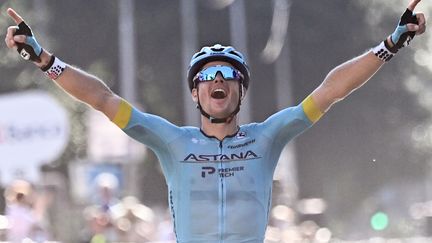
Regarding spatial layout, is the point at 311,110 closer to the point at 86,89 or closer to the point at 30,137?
the point at 86,89

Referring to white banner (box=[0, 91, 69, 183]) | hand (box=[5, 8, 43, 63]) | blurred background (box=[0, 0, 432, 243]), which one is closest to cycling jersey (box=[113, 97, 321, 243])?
hand (box=[5, 8, 43, 63])

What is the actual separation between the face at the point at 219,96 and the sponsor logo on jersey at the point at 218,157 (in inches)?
7.4

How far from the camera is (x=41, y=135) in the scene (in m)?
19.7

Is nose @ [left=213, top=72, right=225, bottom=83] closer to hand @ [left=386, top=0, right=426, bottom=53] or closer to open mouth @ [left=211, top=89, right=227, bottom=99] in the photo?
open mouth @ [left=211, top=89, right=227, bottom=99]

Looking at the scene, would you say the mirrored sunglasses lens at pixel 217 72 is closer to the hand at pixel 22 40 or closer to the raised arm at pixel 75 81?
the raised arm at pixel 75 81

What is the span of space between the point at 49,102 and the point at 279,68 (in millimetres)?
4232

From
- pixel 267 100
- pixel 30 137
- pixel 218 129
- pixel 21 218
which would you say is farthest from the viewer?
pixel 267 100

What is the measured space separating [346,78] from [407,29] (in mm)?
359

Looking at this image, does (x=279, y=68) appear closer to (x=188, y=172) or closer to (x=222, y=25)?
(x=222, y=25)

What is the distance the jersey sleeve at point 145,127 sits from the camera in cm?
526

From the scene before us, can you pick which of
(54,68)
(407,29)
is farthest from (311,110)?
(54,68)

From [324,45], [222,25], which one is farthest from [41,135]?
[324,45]

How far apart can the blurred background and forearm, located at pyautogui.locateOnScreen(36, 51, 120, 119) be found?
44.0 feet

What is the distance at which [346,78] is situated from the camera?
5242mm
